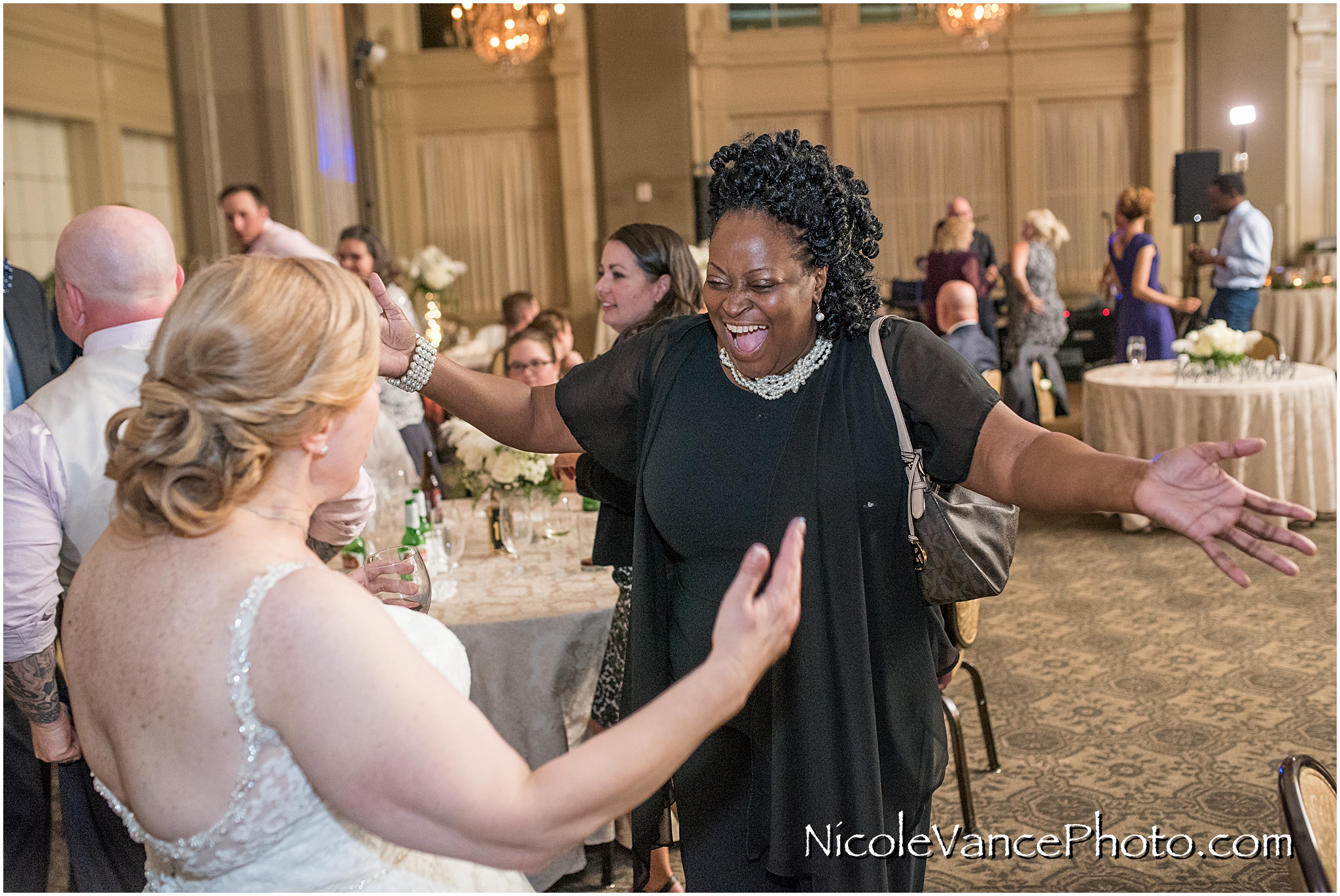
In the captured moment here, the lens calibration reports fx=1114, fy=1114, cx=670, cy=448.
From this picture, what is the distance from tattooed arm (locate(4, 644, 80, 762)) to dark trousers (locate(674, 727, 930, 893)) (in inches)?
45.4

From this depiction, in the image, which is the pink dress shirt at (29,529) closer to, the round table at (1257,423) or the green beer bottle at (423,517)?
the green beer bottle at (423,517)

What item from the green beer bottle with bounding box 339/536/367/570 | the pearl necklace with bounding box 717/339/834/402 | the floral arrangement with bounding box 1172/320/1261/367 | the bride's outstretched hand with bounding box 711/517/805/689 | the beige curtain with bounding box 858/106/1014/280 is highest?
the beige curtain with bounding box 858/106/1014/280

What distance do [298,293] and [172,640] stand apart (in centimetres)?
37

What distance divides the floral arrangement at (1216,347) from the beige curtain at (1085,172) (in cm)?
693

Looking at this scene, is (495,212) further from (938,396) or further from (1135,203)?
(938,396)

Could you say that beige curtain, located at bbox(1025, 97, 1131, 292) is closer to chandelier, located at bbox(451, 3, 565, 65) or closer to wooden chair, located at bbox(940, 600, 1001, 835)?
chandelier, located at bbox(451, 3, 565, 65)

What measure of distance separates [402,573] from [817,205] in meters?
0.87

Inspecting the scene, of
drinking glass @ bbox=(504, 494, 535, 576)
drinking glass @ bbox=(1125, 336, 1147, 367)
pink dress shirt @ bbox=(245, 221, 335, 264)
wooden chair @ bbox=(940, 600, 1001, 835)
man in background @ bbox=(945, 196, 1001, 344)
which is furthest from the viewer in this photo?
man in background @ bbox=(945, 196, 1001, 344)

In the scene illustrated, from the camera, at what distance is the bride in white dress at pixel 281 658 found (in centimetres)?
104

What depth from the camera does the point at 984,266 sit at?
8.97 meters

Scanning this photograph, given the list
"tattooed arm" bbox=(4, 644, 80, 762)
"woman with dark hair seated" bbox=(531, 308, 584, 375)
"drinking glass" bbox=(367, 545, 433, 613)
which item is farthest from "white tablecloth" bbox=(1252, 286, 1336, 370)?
"tattooed arm" bbox=(4, 644, 80, 762)

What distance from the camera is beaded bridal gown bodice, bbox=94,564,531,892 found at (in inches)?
43.4

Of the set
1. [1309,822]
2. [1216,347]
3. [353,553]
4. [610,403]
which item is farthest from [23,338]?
[1216,347]

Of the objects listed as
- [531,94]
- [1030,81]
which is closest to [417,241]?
[531,94]
